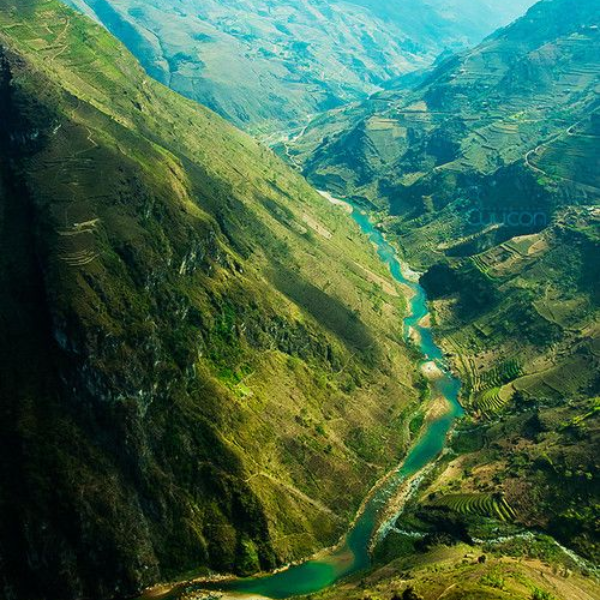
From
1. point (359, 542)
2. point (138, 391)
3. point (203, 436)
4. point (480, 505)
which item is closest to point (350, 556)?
point (359, 542)

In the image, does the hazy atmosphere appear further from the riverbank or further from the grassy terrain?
the grassy terrain

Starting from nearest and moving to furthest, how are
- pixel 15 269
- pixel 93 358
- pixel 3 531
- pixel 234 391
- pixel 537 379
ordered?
pixel 3 531 < pixel 93 358 < pixel 15 269 < pixel 234 391 < pixel 537 379

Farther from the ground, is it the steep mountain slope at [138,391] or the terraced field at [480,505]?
the steep mountain slope at [138,391]

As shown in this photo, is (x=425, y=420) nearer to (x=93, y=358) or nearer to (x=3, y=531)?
(x=93, y=358)

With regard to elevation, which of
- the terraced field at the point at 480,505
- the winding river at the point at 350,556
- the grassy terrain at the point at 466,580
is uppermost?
the grassy terrain at the point at 466,580

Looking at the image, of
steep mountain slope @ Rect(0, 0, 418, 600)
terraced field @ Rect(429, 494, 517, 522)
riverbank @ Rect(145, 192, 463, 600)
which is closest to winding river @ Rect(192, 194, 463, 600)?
riverbank @ Rect(145, 192, 463, 600)

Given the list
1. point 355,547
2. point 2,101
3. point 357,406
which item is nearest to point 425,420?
point 357,406

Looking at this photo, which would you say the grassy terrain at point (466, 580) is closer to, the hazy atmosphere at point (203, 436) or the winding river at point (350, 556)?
the hazy atmosphere at point (203, 436)

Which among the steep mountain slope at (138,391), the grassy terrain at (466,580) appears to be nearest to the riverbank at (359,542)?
the steep mountain slope at (138,391)

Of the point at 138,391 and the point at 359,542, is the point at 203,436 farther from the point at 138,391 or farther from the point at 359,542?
the point at 359,542
